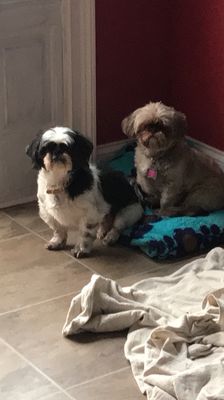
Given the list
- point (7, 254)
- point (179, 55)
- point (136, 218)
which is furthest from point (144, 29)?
point (7, 254)

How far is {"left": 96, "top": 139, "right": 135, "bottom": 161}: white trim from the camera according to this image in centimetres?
470

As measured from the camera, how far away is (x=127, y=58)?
4.63 m

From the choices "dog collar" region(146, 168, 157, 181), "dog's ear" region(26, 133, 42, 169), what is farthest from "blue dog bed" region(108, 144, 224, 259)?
"dog's ear" region(26, 133, 42, 169)

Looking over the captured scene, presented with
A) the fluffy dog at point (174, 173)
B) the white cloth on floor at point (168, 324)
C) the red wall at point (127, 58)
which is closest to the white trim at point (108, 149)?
the red wall at point (127, 58)

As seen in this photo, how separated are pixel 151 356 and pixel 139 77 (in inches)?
78.6

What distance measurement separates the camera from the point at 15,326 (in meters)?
3.37

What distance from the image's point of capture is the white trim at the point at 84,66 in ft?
14.2

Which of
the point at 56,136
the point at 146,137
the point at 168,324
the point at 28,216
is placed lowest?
the point at 28,216

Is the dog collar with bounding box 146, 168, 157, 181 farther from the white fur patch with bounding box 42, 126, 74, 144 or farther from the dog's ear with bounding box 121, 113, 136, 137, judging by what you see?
the white fur patch with bounding box 42, 126, 74, 144

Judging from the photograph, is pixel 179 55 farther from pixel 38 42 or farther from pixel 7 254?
pixel 7 254

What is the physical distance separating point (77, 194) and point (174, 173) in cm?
58

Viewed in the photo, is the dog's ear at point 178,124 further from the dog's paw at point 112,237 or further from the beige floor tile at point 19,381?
Result: the beige floor tile at point 19,381

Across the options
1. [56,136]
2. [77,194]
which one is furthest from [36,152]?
[77,194]

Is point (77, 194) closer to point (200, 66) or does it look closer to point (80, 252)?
point (80, 252)
